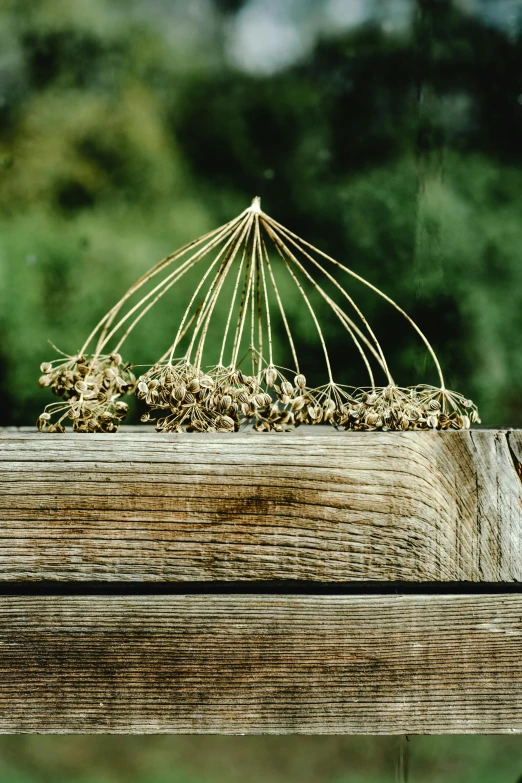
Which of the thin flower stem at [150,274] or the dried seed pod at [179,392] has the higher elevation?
the thin flower stem at [150,274]

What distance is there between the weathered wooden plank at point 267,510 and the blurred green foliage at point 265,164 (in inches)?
39.4

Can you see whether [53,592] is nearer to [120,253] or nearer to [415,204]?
[120,253]

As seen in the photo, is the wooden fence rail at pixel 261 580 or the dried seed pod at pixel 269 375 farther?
the dried seed pod at pixel 269 375

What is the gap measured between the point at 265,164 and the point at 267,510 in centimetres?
128

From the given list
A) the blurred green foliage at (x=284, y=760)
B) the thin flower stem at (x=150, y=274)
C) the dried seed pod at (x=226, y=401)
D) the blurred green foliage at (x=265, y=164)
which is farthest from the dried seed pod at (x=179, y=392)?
the blurred green foliage at (x=284, y=760)

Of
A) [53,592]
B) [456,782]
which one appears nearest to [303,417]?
[53,592]

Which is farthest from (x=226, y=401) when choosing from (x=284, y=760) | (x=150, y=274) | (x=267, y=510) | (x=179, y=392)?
(x=284, y=760)

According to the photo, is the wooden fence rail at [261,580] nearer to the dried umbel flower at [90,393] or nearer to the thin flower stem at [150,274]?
the dried umbel flower at [90,393]

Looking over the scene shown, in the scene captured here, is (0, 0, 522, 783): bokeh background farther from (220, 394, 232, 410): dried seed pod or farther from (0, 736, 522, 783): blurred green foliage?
(220, 394, 232, 410): dried seed pod

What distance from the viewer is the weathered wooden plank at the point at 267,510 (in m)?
0.64

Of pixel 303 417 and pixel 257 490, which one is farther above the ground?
pixel 303 417

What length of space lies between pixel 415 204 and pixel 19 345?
3.66ft

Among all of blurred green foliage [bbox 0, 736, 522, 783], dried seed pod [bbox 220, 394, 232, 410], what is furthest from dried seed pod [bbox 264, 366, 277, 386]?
blurred green foliage [bbox 0, 736, 522, 783]

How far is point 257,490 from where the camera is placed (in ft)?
2.11
